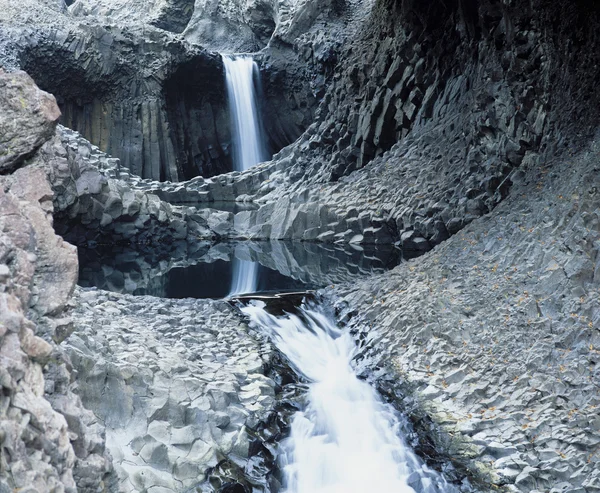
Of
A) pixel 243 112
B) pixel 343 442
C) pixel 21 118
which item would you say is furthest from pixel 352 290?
pixel 243 112

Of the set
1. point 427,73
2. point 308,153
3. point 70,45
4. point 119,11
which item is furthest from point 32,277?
point 119,11

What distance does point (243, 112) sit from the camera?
31922 mm

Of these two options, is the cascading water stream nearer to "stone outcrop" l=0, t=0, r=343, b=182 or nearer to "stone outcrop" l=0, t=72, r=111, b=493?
"stone outcrop" l=0, t=0, r=343, b=182

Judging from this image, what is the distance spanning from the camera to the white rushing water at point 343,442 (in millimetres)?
7117

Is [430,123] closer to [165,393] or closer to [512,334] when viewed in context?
[512,334]

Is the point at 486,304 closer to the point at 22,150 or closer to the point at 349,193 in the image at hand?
the point at 22,150

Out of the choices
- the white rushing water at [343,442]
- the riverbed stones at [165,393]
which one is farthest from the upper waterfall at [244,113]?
the riverbed stones at [165,393]

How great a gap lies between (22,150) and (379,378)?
533 cm

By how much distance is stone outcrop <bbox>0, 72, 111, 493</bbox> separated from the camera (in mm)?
4176

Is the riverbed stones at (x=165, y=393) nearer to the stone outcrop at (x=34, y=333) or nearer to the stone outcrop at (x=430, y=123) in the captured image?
the stone outcrop at (x=34, y=333)

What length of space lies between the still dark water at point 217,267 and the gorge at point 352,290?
0.41ft

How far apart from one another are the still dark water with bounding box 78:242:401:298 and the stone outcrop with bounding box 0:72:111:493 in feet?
23.1

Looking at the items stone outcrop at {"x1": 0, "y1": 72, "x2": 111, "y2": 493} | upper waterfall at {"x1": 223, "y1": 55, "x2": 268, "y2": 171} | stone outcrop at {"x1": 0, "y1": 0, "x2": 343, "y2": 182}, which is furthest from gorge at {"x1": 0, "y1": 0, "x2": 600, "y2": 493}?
upper waterfall at {"x1": 223, "y1": 55, "x2": 268, "y2": 171}

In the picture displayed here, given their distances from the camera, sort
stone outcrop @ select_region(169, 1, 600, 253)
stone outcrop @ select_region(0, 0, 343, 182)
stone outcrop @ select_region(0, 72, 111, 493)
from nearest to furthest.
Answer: stone outcrop @ select_region(0, 72, 111, 493) → stone outcrop @ select_region(169, 1, 600, 253) → stone outcrop @ select_region(0, 0, 343, 182)
